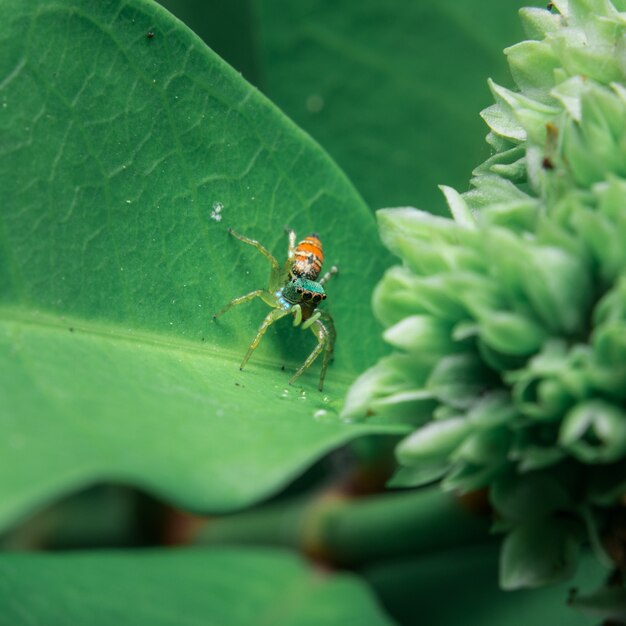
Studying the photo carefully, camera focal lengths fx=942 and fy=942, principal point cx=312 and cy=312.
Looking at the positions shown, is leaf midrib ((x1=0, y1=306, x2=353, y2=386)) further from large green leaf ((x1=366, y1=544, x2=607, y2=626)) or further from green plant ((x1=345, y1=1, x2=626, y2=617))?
large green leaf ((x1=366, y1=544, x2=607, y2=626))

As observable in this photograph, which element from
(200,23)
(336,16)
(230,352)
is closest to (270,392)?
(230,352)

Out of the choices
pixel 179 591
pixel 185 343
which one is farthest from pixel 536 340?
pixel 179 591

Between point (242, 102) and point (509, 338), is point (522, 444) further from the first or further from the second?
point (242, 102)

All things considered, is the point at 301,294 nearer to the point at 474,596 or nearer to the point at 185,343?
the point at 185,343

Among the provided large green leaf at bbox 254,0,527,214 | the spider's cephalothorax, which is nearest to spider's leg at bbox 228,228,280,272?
the spider's cephalothorax

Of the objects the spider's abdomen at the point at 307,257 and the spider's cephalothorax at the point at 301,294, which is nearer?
the spider's cephalothorax at the point at 301,294

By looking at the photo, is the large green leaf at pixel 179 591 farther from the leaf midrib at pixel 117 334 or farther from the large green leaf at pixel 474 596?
the leaf midrib at pixel 117 334

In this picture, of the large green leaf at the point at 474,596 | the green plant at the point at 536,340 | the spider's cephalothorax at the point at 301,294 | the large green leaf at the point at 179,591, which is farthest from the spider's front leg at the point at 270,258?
the large green leaf at the point at 474,596
